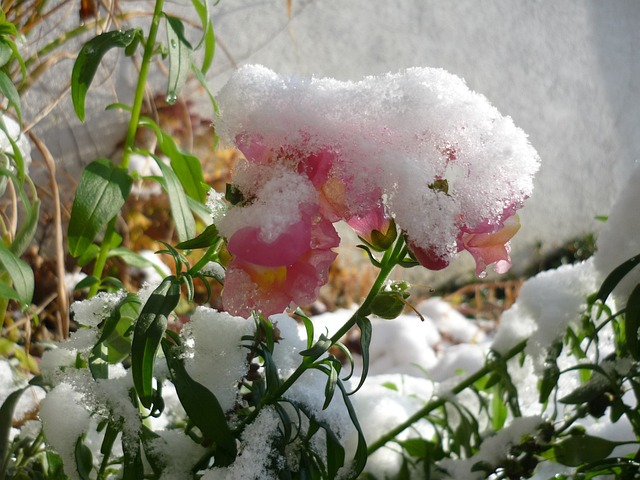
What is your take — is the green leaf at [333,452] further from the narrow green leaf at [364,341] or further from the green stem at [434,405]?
the green stem at [434,405]

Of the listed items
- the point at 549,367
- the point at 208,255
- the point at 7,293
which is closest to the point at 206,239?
the point at 208,255

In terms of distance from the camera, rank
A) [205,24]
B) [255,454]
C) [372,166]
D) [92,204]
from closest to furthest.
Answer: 1. [372,166]
2. [255,454]
3. [92,204]
4. [205,24]

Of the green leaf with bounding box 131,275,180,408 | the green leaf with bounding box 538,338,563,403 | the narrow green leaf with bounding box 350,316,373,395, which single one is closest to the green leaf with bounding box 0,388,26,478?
the green leaf with bounding box 131,275,180,408

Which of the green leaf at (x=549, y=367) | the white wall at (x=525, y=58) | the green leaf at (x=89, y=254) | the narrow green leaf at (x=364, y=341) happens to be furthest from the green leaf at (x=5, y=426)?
the white wall at (x=525, y=58)

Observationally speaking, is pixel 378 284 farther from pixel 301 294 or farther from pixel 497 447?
pixel 497 447

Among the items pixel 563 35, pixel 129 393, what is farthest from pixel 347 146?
pixel 563 35

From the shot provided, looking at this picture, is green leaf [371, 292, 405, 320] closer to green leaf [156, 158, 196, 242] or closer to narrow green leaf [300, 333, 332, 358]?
narrow green leaf [300, 333, 332, 358]
